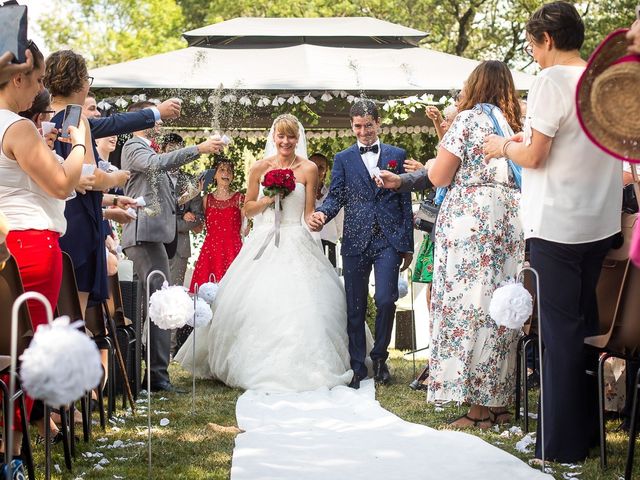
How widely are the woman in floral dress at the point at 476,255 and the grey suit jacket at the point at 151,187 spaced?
2470 millimetres

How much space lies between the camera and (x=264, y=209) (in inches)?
348

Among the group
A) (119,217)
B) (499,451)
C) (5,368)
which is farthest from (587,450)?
(119,217)

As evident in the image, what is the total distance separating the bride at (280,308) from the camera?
8031mm

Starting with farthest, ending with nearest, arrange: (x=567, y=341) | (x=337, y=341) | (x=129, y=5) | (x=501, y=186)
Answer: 1. (x=129, y=5)
2. (x=337, y=341)
3. (x=501, y=186)
4. (x=567, y=341)

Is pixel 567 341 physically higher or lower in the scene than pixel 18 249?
lower

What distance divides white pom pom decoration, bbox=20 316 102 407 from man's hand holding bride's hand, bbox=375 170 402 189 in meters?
5.40

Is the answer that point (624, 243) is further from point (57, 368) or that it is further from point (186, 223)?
point (186, 223)

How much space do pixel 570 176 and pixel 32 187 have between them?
246 cm

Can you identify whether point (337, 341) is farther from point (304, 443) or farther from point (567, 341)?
point (567, 341)

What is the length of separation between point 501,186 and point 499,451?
174cm

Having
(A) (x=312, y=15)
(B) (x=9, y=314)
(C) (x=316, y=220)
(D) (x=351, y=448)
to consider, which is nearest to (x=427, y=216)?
(C) (x=316, y=220)

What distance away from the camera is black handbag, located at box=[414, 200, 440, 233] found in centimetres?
812

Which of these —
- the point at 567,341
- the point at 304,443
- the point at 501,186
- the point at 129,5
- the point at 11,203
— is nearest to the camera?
the point at 11,203

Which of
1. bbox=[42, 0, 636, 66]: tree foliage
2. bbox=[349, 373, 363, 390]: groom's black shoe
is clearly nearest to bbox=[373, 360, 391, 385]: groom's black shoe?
bbox=[349, 373, 363, 390]: groom's black shoe
